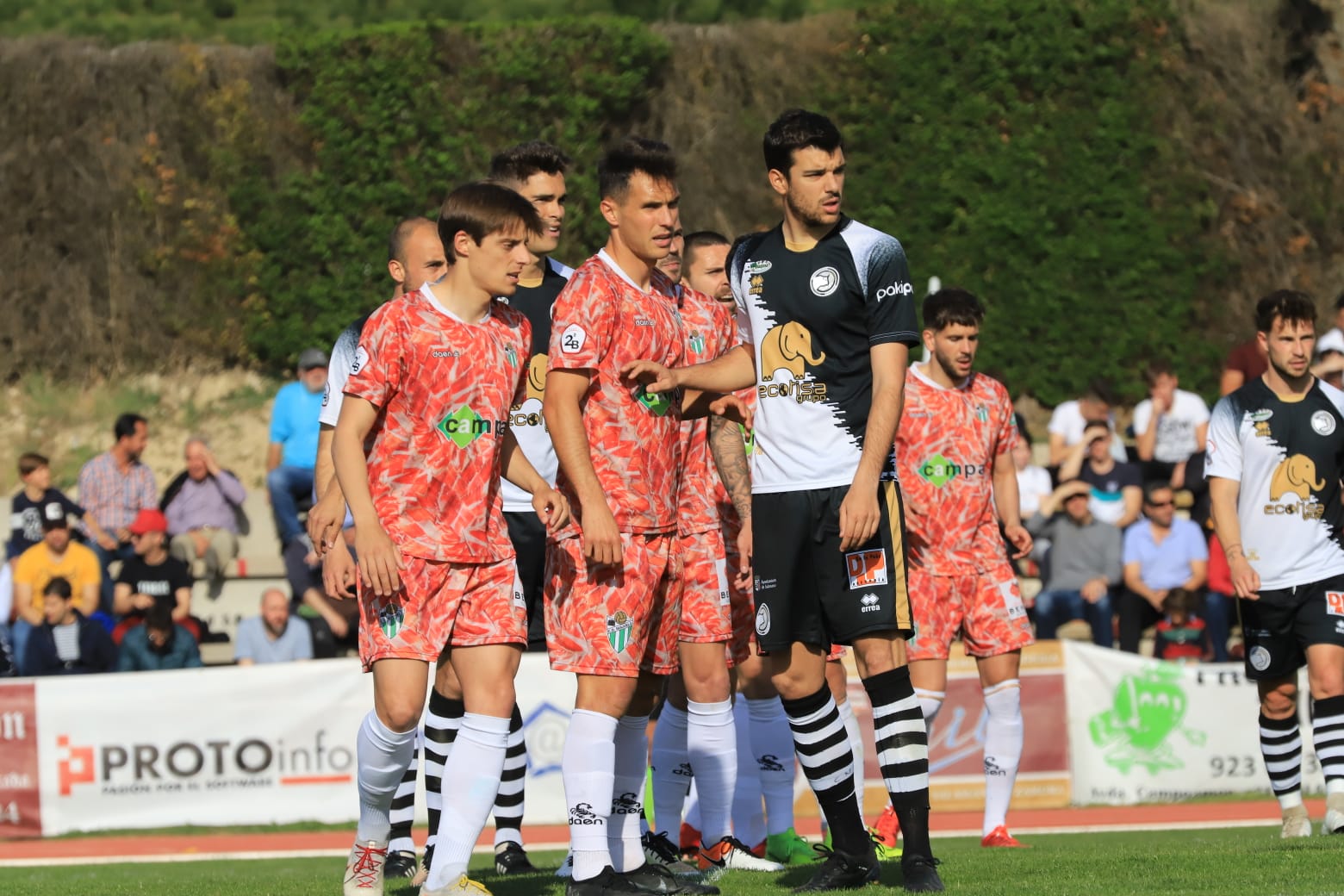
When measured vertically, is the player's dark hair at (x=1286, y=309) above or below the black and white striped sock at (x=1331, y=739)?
above

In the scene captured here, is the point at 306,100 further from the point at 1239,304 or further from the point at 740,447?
the point at 740,447

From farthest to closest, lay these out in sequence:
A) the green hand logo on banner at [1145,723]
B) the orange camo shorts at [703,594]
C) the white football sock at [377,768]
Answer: the green hand logo on banner at [1145,723], the orange camo shorts at [703,594], the white football sock at [377,768]

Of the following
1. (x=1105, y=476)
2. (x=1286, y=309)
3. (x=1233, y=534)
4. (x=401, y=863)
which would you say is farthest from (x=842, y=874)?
(x=1105, y=476)

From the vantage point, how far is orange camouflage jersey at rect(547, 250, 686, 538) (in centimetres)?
636

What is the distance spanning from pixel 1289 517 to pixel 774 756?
2.77m

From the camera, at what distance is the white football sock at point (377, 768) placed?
19.9 ft

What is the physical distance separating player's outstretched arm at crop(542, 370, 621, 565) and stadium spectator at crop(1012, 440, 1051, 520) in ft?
29.9

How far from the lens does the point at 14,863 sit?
446 inches

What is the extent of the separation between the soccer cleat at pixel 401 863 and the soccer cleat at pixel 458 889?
5.55ft

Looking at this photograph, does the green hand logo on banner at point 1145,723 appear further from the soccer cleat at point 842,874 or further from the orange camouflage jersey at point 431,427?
the orange camouflage jersey at point 431,427

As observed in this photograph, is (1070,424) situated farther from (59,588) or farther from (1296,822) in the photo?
(59,588)

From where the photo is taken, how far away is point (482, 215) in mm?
6227

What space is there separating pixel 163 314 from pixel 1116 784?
40.8ft

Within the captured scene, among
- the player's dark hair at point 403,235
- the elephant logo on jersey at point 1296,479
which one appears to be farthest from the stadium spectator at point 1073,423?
the player's dark hair at point 403,235
